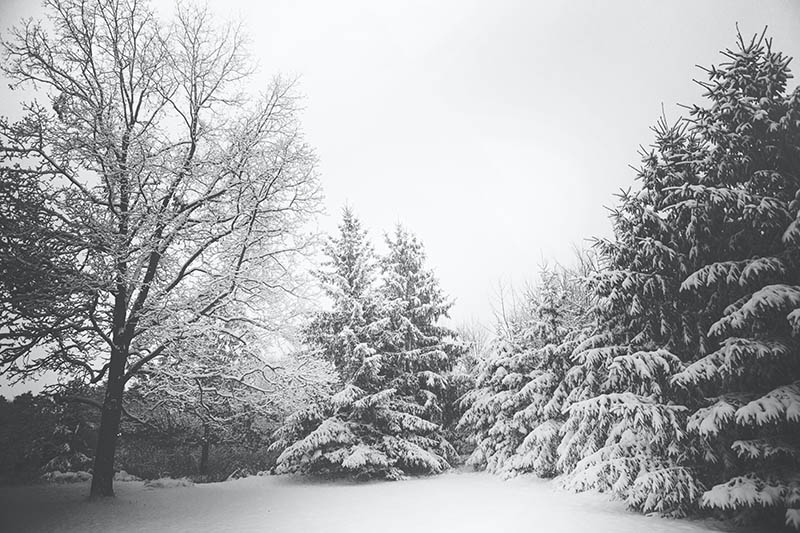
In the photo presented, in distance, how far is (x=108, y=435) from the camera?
907 centimetres

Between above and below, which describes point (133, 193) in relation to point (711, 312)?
above

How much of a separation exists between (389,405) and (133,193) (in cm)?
1149

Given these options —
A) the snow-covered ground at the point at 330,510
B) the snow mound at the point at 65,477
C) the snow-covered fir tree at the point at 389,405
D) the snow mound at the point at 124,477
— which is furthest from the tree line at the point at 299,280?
the snow mound at the point at 65,477

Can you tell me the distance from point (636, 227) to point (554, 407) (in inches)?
303

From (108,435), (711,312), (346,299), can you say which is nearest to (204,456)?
(108,435)

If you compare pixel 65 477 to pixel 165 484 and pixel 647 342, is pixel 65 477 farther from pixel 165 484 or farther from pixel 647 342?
pixel 647 342

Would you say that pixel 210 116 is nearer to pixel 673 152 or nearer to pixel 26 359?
pixel 26 359

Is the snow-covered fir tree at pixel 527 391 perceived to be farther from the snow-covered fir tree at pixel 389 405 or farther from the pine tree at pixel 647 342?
the pine tree at pixel 647 342

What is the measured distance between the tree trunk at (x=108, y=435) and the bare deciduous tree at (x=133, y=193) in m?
0.03

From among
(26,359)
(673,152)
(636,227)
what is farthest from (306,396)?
(673,152)

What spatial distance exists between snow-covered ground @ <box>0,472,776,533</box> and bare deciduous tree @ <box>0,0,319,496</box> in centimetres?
157

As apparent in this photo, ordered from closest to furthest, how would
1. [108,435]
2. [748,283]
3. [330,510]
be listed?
[748,283]
[330,510]
[108,435]

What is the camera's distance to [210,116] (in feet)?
37.7

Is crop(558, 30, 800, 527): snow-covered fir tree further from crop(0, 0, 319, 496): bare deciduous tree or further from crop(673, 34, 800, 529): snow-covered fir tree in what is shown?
crop(0, 0, 319, 496): bare deciduous tree
